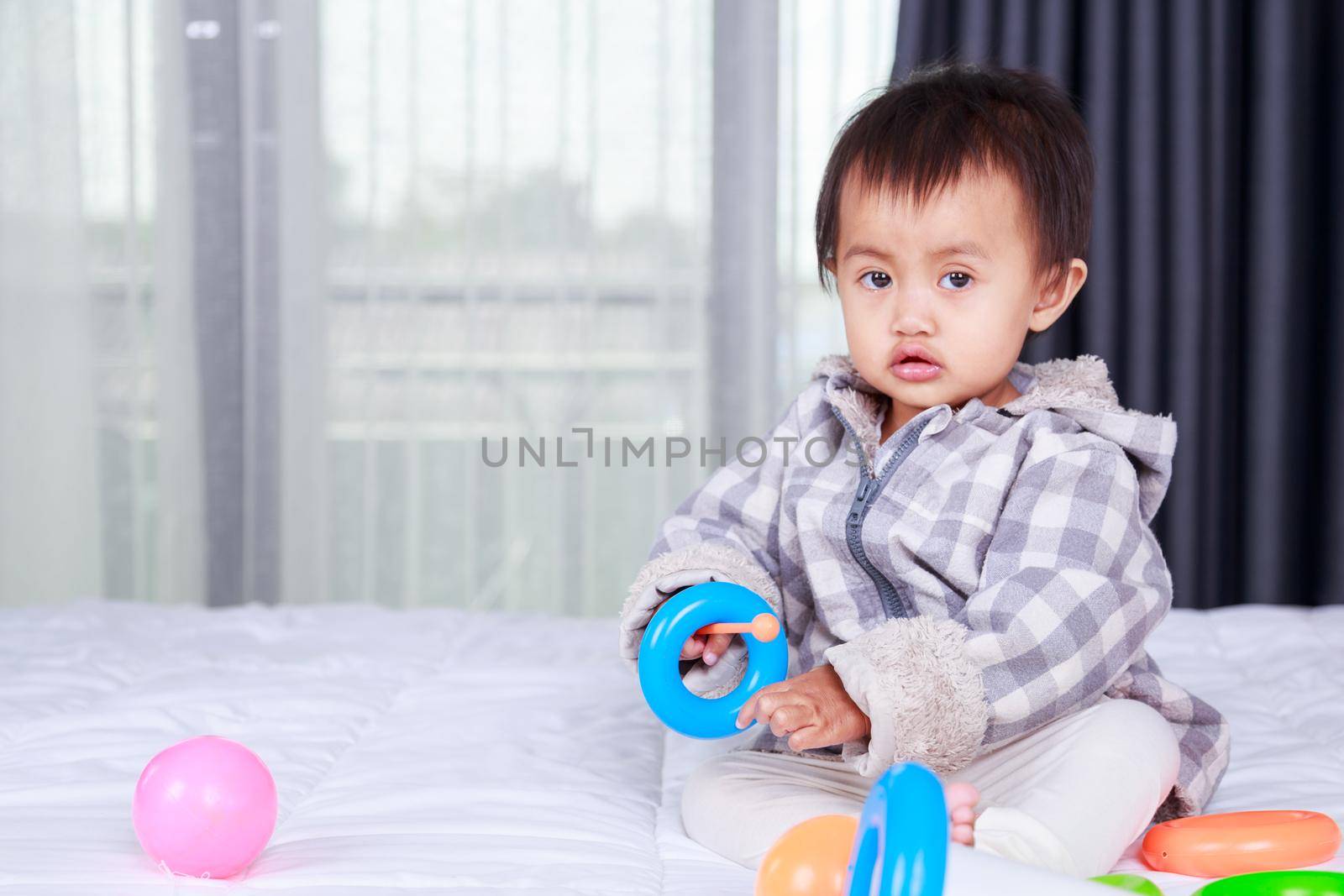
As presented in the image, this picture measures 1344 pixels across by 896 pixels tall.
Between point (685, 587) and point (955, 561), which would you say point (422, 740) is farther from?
point (955, 561)

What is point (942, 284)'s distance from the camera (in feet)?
3.43

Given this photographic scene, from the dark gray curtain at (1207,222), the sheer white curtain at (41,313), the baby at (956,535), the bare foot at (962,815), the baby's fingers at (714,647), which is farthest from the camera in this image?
the sheer white curtain at (41,313)

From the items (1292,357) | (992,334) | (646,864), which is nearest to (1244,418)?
(1292,357)

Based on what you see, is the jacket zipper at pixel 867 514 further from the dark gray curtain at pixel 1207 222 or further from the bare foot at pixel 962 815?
the dark gray curtain at pixel 1207 222

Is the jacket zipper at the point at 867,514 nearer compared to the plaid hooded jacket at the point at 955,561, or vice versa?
the plaid hooded jacket at the point at 955,561

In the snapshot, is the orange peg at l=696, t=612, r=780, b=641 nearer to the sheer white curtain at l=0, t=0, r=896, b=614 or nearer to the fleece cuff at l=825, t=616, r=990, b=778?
the fleece cuff at l=825, t=616, r=990, b=778

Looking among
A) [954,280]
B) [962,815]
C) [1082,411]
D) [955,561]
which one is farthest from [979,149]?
[962,815]

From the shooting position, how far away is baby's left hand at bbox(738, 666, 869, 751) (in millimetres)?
800

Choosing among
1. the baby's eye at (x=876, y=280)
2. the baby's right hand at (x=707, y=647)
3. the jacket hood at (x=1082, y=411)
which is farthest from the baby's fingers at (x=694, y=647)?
the baby's eye at (x=876, y=280)

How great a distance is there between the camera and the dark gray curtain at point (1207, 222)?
2.20m

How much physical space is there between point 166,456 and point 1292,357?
2.19 m

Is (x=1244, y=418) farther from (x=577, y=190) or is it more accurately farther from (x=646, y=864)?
(x=646, y=864)

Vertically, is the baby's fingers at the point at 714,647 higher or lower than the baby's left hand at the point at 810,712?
lower

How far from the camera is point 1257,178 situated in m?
2.22
